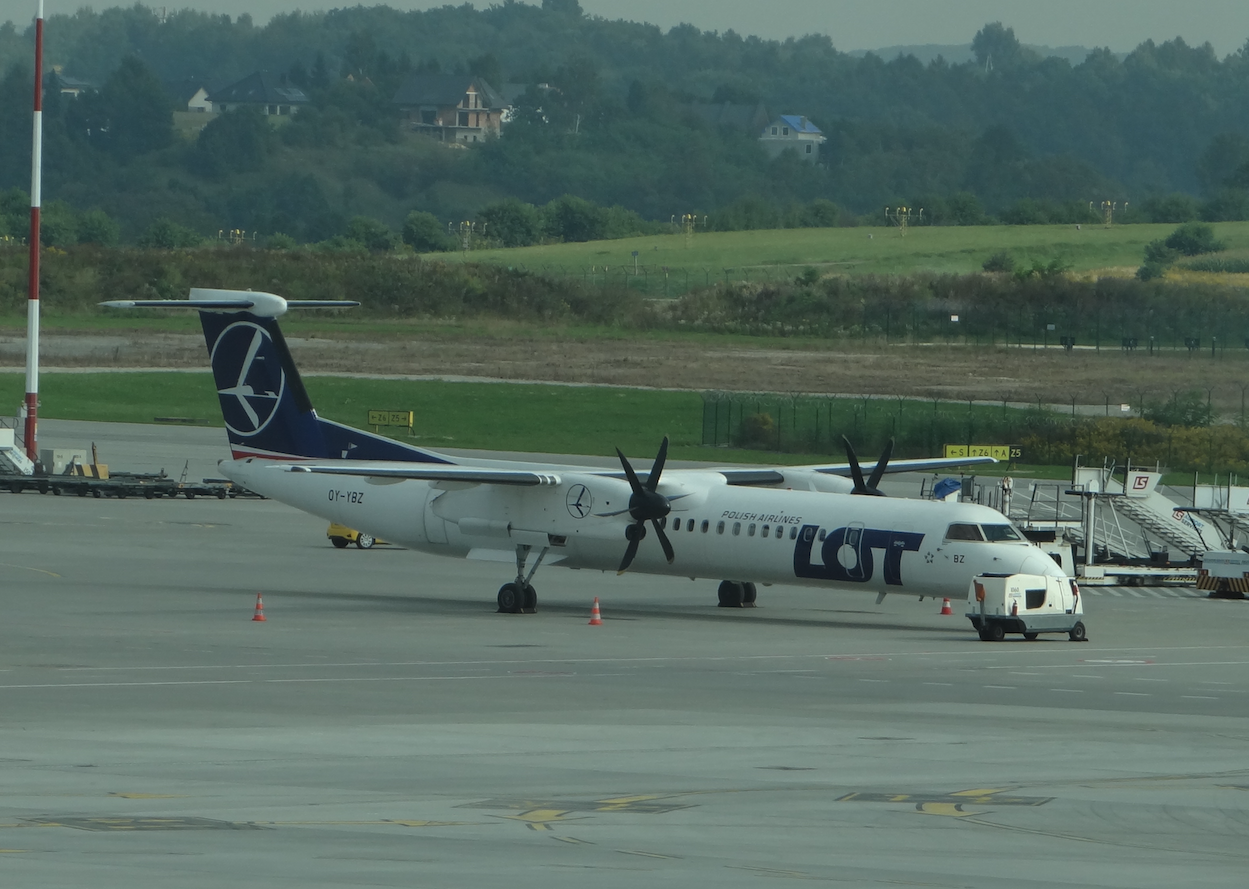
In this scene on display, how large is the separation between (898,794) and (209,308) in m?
28.1

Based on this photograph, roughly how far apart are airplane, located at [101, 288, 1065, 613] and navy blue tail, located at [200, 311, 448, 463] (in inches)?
1.2

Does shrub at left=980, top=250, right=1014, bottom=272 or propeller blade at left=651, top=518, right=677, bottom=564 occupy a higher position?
shrub at left=980, top=250, right=1014, bottom=272

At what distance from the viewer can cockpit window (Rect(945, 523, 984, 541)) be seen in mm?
36188

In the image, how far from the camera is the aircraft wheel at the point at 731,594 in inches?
1645

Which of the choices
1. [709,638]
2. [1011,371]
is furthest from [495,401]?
[709,638]

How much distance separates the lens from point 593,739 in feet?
76.6

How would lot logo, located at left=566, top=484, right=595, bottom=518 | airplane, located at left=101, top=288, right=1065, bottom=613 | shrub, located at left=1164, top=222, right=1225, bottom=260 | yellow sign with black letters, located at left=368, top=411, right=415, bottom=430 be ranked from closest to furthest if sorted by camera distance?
airplane, located at left=101, top=288, right=1065, bottom=613 < lot logo, located at left=566, top=484, right=595, bottom=518 < yellow sign with black letters, located at left=368, top=411, right=415, bottom=430 < shrub, located at left=1164, top=222, right=1225, bottom=260

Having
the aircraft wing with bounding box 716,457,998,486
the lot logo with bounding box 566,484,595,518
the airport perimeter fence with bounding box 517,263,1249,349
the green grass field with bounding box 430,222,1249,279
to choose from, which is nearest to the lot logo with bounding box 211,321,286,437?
the lot logo with bounding box 566,484,595,518

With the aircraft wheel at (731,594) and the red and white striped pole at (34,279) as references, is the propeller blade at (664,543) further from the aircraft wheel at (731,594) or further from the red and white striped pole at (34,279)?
the red and white striped pole at (34,279)

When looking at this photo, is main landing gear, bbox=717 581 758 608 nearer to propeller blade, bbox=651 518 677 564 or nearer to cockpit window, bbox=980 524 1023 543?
propeller blade, bbox=651 518 677 564

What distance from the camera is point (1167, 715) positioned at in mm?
26297

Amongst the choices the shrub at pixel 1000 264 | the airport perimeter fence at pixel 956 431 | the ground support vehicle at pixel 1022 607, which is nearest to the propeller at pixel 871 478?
the ground support vehicle at pixel 1022 607

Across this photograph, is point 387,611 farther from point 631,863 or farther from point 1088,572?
point 631,863

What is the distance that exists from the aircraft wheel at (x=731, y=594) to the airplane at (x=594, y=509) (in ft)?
0.10
